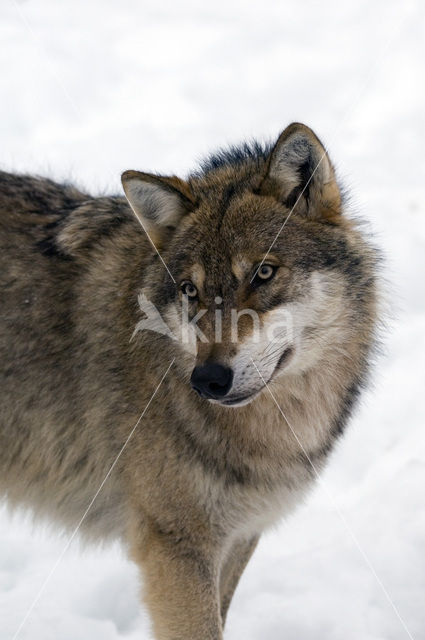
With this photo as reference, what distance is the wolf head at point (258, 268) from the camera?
3084mm

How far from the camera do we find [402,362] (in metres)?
5.53

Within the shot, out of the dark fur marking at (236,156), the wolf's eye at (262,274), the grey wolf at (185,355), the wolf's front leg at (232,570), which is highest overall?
the dark fur marking at (236,156)

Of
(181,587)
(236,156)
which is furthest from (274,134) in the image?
(181,587)

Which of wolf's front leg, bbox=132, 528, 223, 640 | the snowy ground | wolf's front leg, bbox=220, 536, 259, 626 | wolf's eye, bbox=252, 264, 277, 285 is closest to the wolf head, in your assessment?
wolf's eye, bbox=252, 264, 277, 285

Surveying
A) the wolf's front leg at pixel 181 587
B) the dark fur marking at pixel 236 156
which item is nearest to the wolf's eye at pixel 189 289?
the dark fur marking at pixel 236 156

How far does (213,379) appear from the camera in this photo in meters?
2.96

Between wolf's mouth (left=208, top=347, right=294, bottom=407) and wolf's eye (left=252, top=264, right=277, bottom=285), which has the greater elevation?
wolf's eye (left=252, top=264, right=277, bottom=285)

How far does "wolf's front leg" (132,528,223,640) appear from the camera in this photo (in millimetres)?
3314

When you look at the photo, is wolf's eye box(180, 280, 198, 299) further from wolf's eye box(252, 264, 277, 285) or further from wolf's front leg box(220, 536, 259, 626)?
wolf's front leg box(220, 536, 259, 626)

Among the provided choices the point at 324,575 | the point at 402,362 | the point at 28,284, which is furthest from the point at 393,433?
the point at 28,284

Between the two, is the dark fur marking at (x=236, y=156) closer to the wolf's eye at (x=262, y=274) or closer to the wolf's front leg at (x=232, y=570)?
the wolf's eye at (x=262, y=274)

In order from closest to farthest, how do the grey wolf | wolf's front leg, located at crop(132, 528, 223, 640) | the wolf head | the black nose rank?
the black nose
the wolf head
the grey wolf
wolf's front leg, located at crop(132, 528, 223, 640)

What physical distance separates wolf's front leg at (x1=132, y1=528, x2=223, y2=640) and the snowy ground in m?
0.59

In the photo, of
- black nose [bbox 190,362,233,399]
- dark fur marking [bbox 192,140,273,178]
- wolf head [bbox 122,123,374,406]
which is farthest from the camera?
dark fur marking [bbox 192,140,273,178]
